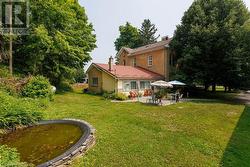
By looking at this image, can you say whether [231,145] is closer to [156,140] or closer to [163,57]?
[156,140]

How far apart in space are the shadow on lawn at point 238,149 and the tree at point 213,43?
41.1 ft

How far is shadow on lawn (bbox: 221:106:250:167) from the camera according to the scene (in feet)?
24.9

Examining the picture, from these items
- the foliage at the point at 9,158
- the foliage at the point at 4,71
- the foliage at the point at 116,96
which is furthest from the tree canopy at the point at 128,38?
the foliage at the point at 9,158

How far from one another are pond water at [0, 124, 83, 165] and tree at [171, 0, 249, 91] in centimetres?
1755

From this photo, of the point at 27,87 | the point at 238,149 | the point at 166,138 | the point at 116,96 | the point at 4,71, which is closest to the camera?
the point at 238,149

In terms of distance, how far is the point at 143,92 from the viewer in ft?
87.1

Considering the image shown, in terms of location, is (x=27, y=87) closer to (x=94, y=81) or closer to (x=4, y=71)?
(x=4, y=71)

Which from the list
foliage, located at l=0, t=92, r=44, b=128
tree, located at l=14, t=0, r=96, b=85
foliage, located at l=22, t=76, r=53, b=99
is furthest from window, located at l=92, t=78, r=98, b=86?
foliage, located at l=0, t=92, r=44, b=128

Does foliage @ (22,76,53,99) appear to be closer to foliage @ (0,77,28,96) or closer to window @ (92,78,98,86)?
foliage @ (0,77,28,96)

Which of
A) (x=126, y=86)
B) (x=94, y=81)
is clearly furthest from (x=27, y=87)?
(x=94, y=81)

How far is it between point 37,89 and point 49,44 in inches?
250

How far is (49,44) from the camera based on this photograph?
21.6 m

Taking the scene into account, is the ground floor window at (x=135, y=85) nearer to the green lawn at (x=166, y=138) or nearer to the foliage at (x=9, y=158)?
the green lawn at (x=166, y=138)

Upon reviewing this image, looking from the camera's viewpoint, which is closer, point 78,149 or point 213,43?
point 78,149
